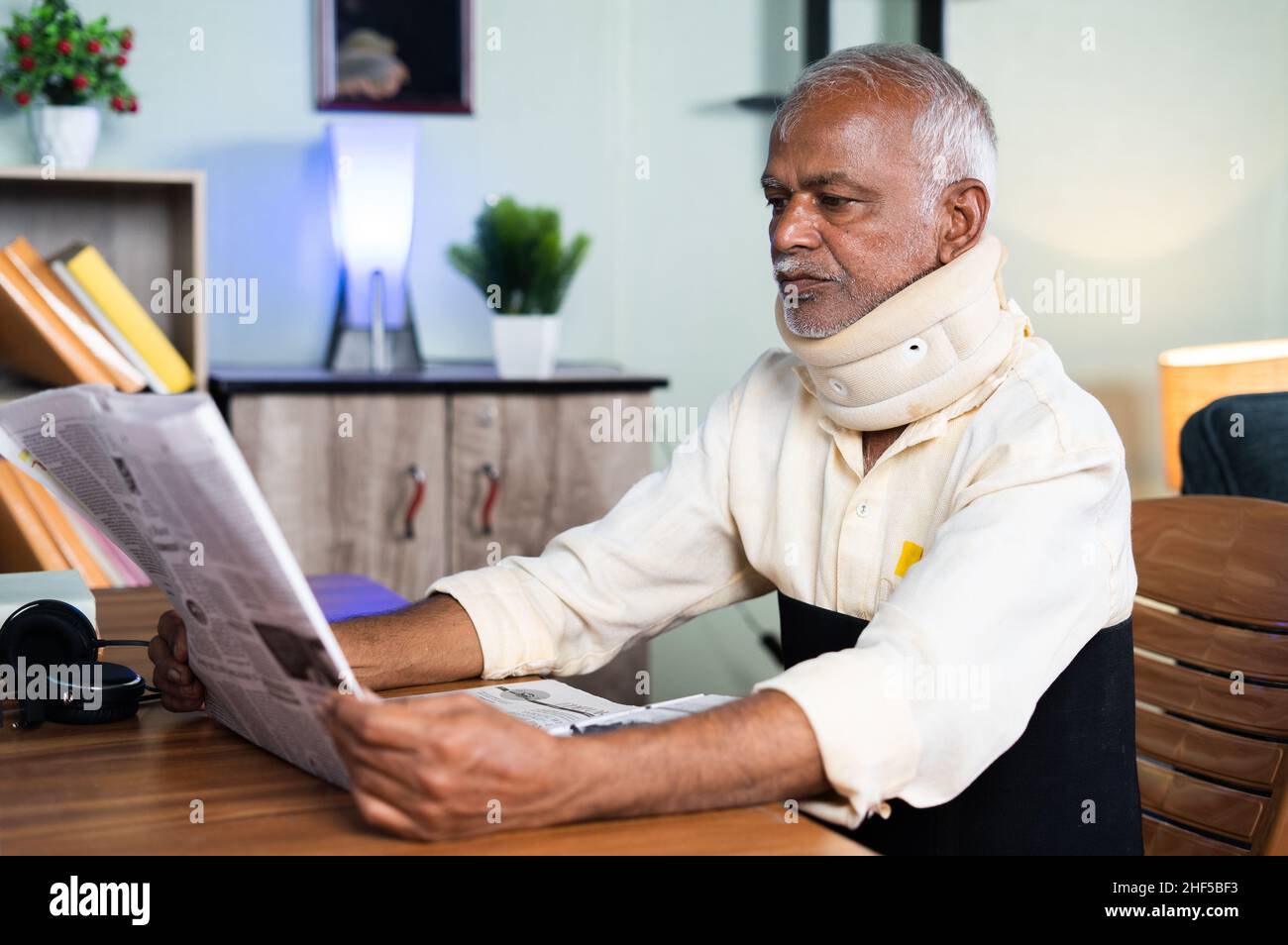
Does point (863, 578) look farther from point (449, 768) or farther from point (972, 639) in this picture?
point (449, 768)

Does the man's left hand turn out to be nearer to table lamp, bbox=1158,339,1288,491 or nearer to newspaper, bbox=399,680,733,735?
newspaper, bbox=399,680,733,735

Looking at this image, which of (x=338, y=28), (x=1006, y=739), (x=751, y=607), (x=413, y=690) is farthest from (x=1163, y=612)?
(x=338, y=28)

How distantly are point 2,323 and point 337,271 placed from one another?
0.80 meters

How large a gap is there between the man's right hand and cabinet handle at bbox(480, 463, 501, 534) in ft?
5.51

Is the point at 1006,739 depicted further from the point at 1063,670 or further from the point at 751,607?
the point at 751,607

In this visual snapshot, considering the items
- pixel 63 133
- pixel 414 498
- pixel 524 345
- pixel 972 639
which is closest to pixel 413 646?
pixel 972 639

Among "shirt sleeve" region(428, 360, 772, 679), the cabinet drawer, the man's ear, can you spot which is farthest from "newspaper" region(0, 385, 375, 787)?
the cabinet drawer

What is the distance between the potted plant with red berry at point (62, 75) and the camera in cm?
279

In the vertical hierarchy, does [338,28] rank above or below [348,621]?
above

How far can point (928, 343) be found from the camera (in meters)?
1.29

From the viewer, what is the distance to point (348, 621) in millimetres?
1299

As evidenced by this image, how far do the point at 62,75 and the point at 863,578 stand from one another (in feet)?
7.29

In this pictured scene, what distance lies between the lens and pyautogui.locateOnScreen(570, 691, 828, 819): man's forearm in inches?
36.5

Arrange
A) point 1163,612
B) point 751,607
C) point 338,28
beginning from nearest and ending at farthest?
point 1163,612
point 338,28
point 751,607
